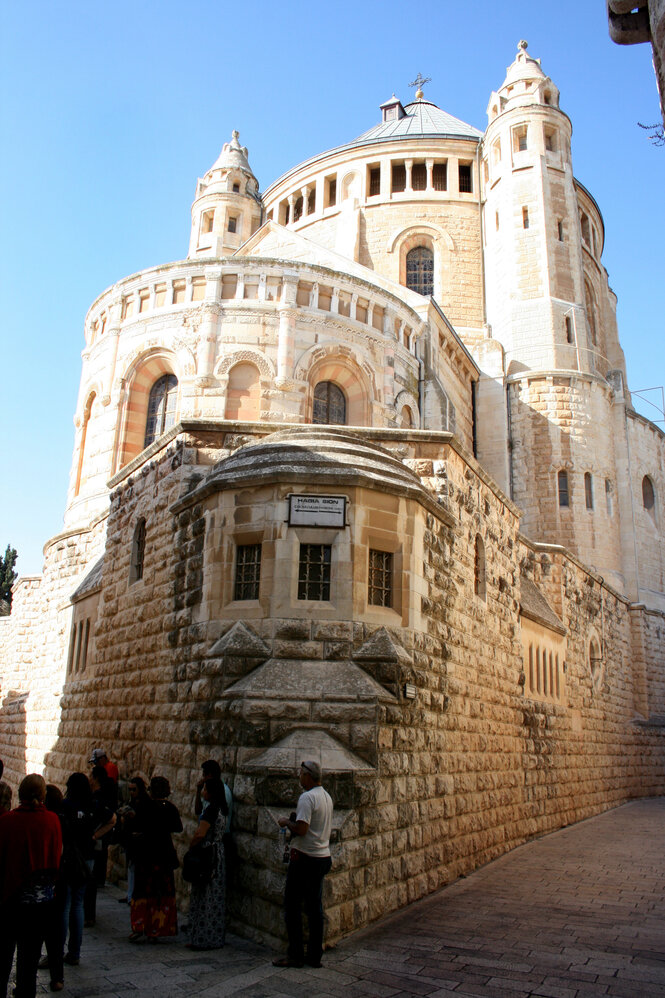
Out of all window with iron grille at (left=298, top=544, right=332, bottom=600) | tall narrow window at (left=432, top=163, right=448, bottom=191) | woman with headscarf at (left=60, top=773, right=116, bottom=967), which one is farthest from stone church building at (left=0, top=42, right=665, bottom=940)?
woman with headscarf at (left=60, top=773, right=116, bottom=967)

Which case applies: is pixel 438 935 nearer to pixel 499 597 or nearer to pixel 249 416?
pixel 499 597

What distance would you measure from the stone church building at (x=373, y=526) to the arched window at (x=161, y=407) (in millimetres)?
70

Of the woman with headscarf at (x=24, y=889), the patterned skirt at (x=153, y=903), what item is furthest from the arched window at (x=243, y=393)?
the woman with headscarf at (x=24, y=889)

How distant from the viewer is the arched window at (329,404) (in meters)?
18.3

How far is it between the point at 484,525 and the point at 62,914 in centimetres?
752

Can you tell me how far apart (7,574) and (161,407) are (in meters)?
32.9

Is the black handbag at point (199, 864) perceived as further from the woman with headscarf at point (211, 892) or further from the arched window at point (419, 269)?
the arched window at point (419, 269)

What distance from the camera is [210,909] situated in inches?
253

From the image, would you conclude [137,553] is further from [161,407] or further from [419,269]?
[419,269]

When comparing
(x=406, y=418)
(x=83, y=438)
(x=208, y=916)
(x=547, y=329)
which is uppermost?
(x=547, y=329)

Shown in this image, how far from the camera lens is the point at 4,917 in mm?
4836

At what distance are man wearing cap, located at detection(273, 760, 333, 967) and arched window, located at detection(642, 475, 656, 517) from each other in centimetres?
2354

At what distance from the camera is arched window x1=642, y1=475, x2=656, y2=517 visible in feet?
88.1

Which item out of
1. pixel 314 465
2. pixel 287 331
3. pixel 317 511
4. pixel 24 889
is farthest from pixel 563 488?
pixel 24 889
